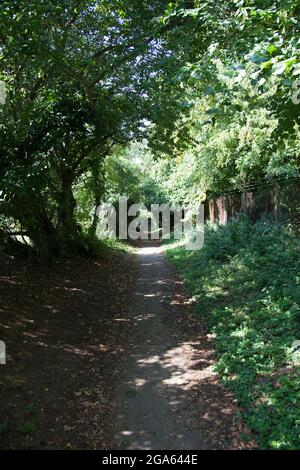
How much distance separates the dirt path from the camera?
4.23m

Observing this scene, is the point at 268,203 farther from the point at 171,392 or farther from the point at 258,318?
the point at 171,392

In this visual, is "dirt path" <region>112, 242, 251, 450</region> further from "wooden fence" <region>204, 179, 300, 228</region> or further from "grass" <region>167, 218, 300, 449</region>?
"wooden fence" <region>204, 179, 300, 228</region>

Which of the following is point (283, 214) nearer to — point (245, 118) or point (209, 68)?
point (245, 118)

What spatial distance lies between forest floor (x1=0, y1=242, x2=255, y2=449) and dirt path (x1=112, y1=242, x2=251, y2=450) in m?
0.01

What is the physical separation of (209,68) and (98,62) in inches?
188

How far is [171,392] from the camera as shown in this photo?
519cm

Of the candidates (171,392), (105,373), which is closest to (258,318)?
(171,392)

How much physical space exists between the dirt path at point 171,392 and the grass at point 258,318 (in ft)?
0.83

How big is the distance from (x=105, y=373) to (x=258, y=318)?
2.58 metres

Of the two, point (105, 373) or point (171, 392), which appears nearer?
point (171, 392)

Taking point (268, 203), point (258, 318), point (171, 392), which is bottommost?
point (171, 392)

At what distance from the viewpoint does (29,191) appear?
8.11 metres

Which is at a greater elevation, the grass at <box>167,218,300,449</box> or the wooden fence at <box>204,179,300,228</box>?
the wooden fence at <box>204,179,300,228</box>

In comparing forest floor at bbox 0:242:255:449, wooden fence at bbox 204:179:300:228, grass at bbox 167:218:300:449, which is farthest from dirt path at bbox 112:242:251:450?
wooden fence at bbox 204:179:300:228
